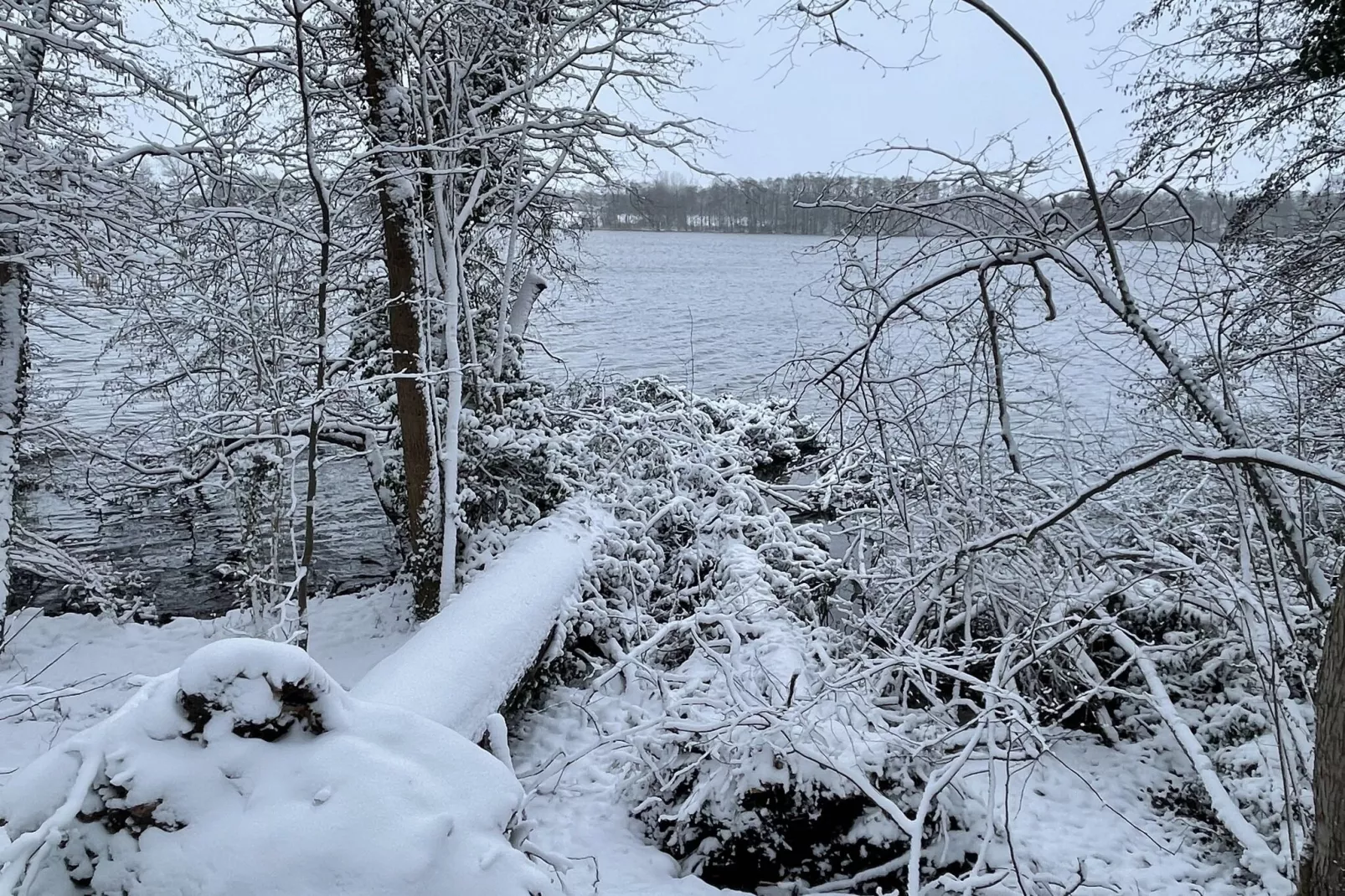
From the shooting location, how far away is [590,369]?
18.9m

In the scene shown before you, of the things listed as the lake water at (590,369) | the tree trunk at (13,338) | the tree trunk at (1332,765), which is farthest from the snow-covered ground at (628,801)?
the lake water at (590,369)

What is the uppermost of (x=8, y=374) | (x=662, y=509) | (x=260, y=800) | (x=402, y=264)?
(x=402, y=264)

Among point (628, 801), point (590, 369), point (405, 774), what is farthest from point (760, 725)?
point (590, 369)

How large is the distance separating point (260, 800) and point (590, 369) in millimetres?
17073

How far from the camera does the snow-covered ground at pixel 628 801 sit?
13.5 feet

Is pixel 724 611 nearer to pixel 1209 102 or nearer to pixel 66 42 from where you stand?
pixel 1209 102

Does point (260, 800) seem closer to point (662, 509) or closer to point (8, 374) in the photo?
Result: point (662, 509)

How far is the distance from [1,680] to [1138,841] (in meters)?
8.93

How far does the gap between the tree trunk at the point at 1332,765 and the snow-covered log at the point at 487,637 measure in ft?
11.7

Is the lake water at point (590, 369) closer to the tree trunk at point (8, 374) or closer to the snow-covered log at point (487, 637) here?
the tree trunk at point (8, 374)

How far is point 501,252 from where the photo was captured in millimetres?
12055

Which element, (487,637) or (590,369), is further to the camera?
(590,369)

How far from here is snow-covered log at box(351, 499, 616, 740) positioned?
4453 mm

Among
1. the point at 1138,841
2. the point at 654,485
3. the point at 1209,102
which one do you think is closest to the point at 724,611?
the point at 1138,841
